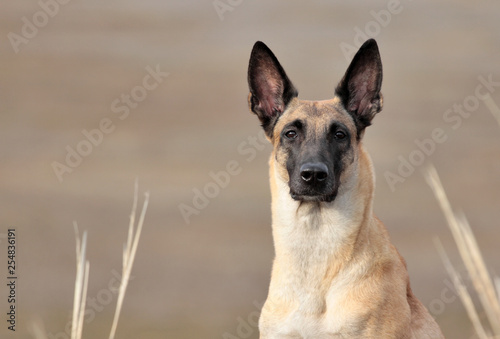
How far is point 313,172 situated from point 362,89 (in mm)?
1346

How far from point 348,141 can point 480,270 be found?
2.63 metres

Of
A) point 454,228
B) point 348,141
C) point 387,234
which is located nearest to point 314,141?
point 348,141

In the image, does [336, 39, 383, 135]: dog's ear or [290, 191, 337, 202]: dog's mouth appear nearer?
[290, 191, 337, 202]: dog's mouth

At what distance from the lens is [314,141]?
573 centimetres

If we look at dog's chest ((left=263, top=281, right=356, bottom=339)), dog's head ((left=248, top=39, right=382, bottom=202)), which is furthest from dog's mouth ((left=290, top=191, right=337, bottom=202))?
dog's chest ((left=263, top=281, right=356, bottom=339))

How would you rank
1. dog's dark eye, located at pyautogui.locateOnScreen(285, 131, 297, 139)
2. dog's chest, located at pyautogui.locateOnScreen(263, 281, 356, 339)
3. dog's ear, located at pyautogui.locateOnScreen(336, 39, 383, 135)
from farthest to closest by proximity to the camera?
dog's ear, located at pyautogui.locateOnScreen(336, 39, 383, 135) → dog's dark eye, located at pyautogui.locateOnScreen(285, 131, 297, 139) → dog's chest, located at pyautogui.locateOnScreen(263, 281, 356, 339)

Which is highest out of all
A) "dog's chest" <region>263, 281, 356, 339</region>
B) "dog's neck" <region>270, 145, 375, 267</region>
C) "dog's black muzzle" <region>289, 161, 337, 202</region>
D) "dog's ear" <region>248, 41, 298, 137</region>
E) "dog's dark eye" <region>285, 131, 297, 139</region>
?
"dog's ear" <region>248, 41, 298, 137</region>

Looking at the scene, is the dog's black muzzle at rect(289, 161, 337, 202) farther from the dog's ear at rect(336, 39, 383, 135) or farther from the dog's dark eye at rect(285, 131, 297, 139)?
the dog's ear at rect(336, 39, 383, 135)

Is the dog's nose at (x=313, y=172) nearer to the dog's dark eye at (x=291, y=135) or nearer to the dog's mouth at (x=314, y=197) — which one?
the dog's mouth at (x=314, y=197)

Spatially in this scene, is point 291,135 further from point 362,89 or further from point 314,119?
point 362,89

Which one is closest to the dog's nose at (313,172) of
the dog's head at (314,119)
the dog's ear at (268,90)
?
the dog's head at (314,119)

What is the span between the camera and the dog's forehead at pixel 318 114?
5.90m

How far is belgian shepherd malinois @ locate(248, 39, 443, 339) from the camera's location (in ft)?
17.1

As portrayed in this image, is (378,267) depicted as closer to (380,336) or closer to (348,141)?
(380,336)
